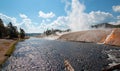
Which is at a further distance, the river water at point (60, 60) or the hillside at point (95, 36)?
the hillside at point (95, 36)

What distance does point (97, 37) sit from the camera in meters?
116

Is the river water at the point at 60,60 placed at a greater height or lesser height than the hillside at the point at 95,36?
lesser

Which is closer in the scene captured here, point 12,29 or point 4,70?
point 4,70

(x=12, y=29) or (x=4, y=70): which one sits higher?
(x=12, y=29)

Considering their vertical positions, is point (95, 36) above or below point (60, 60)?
above

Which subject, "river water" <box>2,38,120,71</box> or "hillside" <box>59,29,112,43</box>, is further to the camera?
"hillside" <box>59,29,112,43</box>

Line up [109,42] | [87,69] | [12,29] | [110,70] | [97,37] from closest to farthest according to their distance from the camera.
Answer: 1. [110,70]
2. [87,69]
3. [109,42]
4. [97,37]
5. [12,29]

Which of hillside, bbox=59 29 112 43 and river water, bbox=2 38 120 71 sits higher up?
hillside, bbox=59 29 112 43

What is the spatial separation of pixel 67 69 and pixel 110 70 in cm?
1003

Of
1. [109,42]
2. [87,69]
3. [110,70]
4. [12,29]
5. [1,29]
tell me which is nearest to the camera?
[110,70]

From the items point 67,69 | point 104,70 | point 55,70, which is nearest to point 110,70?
point 104,70

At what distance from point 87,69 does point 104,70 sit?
399 centimetres

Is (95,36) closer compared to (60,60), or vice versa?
(60,60)

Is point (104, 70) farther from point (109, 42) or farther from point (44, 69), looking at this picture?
point (109, 42)
